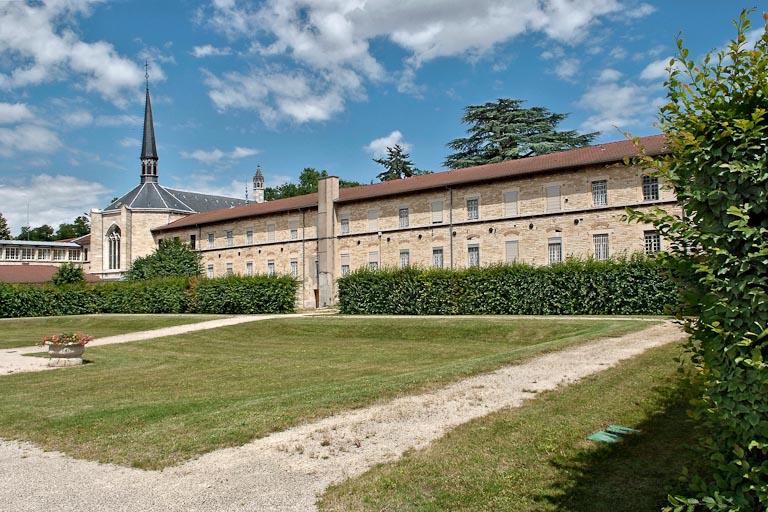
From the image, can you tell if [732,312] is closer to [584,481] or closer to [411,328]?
[584,481]

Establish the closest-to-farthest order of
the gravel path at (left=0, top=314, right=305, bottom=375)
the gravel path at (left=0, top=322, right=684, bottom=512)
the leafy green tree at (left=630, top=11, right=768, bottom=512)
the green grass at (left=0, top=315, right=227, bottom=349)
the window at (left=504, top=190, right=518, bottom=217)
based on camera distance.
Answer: the leafy green tree at (left=630, top=11, right=768, bottom=512)
the gravel path at (left=0, top=322, right=684, bottom=512)
the gravel path at (left=0, top=314, right=305, bottom=375)
the green grass at (left=0, top=315, right=227, bottom=349)
the window at (left=504, top=190, right=518, bottom=217)

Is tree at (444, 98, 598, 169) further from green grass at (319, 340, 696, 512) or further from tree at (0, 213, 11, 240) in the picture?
tree at (0, 213, 11, 240)

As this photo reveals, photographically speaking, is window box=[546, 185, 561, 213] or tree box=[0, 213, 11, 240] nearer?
window box=[546, 185, 561, 213]

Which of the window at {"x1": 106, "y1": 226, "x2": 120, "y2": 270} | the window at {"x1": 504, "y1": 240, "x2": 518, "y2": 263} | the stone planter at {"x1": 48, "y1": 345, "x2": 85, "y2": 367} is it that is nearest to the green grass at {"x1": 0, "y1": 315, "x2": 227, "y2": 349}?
the stone planter at {"x1": 48, "y1": 345, "x2": 85, "y2": 367}

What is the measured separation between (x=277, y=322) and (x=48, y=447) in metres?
21.0

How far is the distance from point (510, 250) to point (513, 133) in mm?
16249

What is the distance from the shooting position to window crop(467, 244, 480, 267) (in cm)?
3736

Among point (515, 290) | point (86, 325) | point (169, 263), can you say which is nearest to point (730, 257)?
point (515, 290)

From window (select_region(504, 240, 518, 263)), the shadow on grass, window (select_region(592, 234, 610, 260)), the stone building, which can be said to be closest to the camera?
the shadow on grass

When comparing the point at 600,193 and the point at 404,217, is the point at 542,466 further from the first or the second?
the point at 404,217

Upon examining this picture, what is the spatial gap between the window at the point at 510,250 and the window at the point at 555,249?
89.2 inches

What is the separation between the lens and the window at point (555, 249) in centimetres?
3384

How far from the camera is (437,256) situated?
39125mm

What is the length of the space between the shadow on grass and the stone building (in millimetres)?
19315
